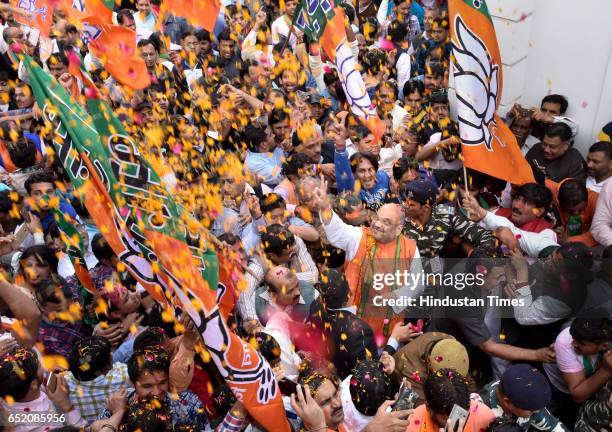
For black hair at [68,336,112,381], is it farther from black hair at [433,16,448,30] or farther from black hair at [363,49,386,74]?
black hair at [433,16,448,30]

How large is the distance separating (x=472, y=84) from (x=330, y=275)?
1945mm

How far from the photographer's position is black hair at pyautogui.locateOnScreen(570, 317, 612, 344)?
369 centimetres

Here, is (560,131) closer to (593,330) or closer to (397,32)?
(593,330)

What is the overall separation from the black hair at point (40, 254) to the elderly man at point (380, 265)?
6.54 feet

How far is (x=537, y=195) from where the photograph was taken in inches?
191

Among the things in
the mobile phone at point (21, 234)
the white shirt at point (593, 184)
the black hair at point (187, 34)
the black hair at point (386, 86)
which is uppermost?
the black hair at point (187, 34)

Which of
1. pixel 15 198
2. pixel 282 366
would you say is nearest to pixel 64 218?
pixel 15 198

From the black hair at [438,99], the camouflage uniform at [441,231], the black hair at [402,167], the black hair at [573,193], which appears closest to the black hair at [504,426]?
the camouflage uniform at [441,231]

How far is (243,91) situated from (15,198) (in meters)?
2.92

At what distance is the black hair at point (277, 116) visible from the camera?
6387mm

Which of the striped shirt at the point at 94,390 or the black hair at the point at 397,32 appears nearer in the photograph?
the striped shirt at the point at 94,390

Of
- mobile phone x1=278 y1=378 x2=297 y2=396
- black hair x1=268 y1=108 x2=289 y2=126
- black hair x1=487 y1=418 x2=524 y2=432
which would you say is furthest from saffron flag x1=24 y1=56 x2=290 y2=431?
black hair x1=268 y1=108 x2=289 y2=126

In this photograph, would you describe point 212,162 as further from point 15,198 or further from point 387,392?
point 387,392

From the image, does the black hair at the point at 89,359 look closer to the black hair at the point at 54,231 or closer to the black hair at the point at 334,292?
the black hair at the point at 334,292
